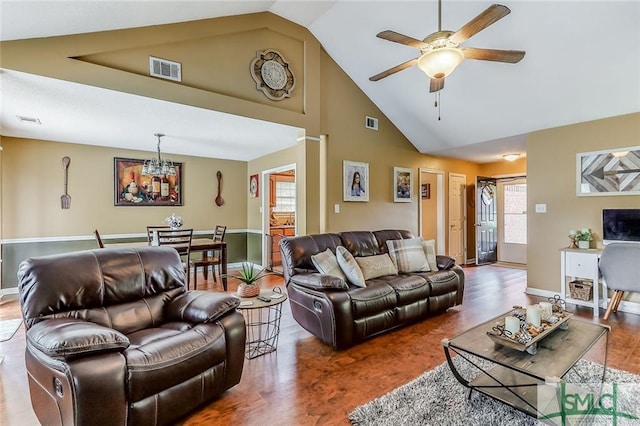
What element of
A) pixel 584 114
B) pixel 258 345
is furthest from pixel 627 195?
pixel 258 345

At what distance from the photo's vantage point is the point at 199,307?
213cm

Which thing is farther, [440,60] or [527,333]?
[440,60]

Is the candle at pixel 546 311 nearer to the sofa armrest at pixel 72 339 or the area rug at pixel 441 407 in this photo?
the area rug at pixel 441 407

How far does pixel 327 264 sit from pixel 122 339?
191 centimetres

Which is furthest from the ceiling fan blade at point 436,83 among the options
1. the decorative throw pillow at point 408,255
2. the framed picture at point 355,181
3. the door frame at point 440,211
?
the door frame at point 440,211

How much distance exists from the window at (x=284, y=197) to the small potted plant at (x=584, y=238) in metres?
5.22

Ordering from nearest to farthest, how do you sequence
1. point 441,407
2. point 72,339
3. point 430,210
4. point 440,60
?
point 72,339 → point 441,407 → point 440,60 → point 430,210

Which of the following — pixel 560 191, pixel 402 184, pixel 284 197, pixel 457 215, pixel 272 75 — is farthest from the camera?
pixel 284 197

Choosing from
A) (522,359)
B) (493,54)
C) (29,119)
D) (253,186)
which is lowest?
(522,359)

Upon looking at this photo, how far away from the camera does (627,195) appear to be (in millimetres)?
3908

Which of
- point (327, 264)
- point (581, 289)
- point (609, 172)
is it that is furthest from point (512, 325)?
point (609, 172)

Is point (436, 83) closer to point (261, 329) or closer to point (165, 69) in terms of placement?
point (165, 69)

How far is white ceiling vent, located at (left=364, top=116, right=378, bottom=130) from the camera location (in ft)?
18.2

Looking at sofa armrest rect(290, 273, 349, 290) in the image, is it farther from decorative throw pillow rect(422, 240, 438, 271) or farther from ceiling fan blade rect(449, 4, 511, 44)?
ceiling fan blade rect(449, 4, 511, 44)
